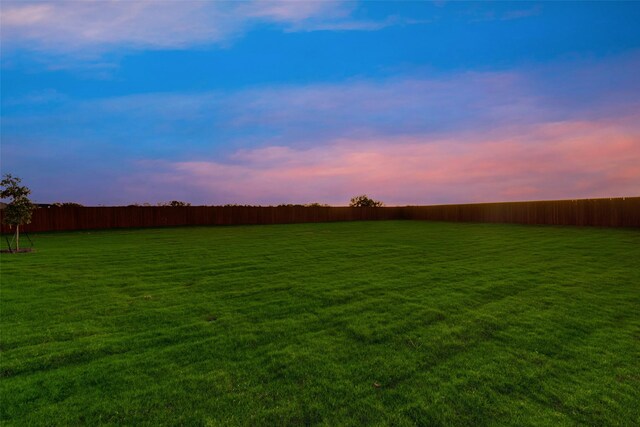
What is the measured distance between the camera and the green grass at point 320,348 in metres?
3.06

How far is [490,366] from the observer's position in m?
Answer: 3.87

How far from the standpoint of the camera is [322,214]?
37969mm

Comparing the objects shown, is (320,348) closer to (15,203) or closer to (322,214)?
(15,203)

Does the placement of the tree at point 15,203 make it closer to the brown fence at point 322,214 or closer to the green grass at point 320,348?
the green grass at point 320,348

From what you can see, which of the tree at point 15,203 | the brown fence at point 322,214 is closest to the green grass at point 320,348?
the tree at point 15,203

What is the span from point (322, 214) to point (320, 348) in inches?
1330

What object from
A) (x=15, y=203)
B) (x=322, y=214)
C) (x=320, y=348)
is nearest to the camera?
(x=320, y=348)

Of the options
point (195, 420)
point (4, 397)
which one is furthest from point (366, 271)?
point (4, 397)

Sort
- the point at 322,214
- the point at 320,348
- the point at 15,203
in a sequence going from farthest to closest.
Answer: the point at 322,214 → the point at 15,203 → the point at 320,348

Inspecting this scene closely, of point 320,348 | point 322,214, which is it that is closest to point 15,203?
point 320,348

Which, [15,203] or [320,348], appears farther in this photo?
[15,203]

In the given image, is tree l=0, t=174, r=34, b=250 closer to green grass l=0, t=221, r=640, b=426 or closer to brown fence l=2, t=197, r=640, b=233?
green grass l=0, t=221, r=640, b=426

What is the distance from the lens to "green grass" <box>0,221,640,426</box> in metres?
3.06

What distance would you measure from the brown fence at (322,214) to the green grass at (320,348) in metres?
19.4
